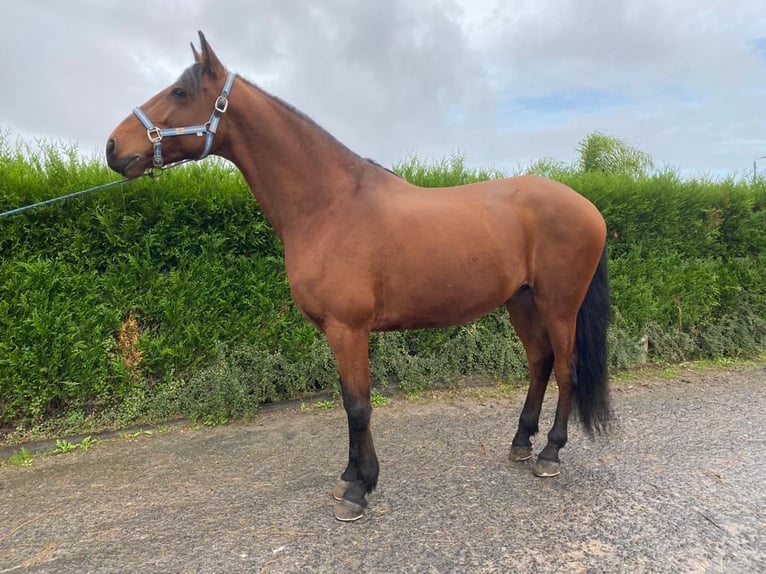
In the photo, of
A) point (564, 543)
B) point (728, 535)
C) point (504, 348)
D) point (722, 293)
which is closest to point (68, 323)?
point (564, 543)

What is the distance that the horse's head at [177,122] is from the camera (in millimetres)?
2289

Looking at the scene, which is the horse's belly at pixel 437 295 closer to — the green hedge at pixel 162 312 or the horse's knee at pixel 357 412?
the horse's knee at pixel 357 412

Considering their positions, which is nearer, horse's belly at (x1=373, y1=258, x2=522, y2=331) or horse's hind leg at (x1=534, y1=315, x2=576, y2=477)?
horse's belly at (x1=373, y1=258, x2=522, y2=331)

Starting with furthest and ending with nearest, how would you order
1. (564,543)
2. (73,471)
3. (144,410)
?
(144,410), (73,471), (564,543)

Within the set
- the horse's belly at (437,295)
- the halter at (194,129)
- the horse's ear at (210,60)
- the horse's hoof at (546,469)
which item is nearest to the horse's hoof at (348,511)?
the horse's belly at (437,295)

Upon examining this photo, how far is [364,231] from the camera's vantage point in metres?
2.48

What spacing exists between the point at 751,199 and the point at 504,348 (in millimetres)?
4040

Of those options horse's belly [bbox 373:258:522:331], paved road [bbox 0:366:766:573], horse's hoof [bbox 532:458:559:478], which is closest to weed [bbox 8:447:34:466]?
paved road [bbox 0:366:766:573]

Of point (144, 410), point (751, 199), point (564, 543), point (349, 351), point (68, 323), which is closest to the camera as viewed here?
point (564, 543)

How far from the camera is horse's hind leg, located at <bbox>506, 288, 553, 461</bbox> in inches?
123

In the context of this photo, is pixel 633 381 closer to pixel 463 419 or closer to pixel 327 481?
pixel 463 419

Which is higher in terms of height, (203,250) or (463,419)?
(203,250)

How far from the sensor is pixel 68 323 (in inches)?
144

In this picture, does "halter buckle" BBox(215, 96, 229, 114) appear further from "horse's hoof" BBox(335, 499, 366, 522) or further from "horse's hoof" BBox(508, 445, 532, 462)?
"horse's hoof" BBox(508, 445, 532, 462)
